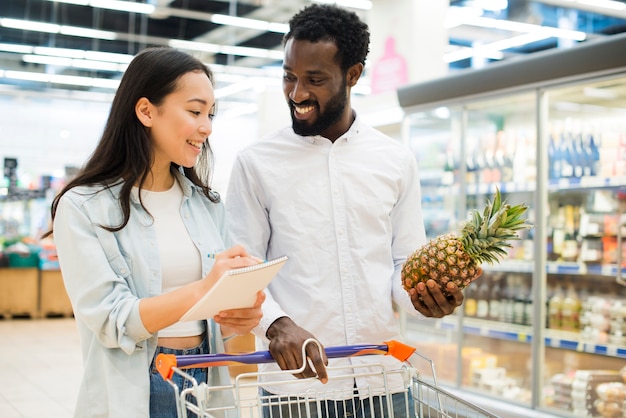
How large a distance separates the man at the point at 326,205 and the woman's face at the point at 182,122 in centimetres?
29

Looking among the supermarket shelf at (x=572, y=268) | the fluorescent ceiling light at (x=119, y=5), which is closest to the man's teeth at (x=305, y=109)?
the supermarket shelf at (x=572, y=268)

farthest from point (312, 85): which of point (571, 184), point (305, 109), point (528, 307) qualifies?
point (528, 307)

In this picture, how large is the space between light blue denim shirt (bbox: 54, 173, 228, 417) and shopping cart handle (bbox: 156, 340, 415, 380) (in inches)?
4.4

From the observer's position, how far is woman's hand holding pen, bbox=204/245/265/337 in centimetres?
138

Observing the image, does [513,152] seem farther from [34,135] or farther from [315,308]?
[34,135]

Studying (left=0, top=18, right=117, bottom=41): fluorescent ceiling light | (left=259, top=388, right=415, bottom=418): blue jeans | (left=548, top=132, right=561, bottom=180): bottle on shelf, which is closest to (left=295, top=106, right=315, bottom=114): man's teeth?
(left=259, top=388, right=415, bottom=418): blue jeans

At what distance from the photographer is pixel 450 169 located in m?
5.68

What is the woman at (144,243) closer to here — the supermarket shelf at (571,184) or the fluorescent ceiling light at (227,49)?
the supermarket shelf at (571,184)

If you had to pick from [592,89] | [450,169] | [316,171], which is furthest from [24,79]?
[316,171]

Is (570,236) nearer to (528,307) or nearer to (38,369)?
(528,307)

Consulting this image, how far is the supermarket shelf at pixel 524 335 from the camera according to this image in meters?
4.41

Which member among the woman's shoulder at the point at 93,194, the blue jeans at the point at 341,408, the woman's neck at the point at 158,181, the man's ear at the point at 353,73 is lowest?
the blue jeans at the point at 341,408

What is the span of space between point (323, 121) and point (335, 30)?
0.26 meters

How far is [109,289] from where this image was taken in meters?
1.52
